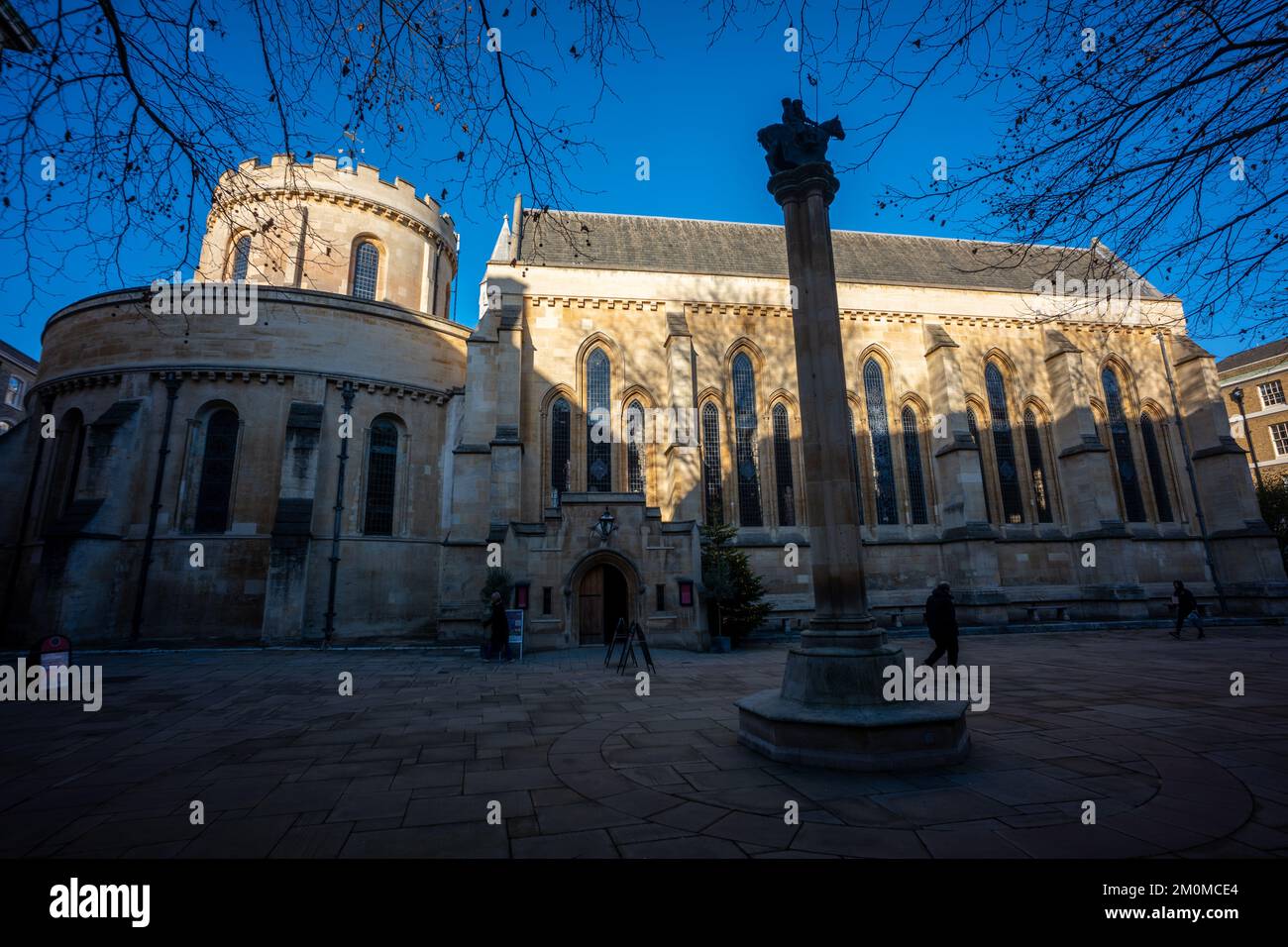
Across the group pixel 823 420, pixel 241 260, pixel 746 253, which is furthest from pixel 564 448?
pixel 241 260

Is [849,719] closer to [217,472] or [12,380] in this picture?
Answer: [217,472]

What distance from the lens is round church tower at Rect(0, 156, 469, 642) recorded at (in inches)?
611

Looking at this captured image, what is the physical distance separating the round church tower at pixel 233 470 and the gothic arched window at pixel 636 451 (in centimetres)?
622

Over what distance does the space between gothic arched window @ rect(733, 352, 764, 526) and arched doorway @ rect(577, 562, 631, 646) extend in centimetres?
528

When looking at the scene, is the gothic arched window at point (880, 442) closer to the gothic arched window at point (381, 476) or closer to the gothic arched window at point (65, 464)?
the gothic arched window at point (381, 476)

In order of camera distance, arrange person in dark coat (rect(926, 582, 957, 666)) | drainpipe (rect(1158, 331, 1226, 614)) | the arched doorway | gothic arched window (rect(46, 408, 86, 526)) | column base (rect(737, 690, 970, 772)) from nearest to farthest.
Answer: column base (rect(737, 690, 970, 772)), person in dark coat (rect(926, 582, 957, 666)), the arched doorway, gothic arched window (rect(46, 408, 86, 526)), drainpipe (rect(1158, 331, 1226, 614))

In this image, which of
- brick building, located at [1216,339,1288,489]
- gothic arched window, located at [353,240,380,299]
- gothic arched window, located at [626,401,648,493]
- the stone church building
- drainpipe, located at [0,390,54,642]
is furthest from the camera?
brick building, located at [1216,339,1288,489]

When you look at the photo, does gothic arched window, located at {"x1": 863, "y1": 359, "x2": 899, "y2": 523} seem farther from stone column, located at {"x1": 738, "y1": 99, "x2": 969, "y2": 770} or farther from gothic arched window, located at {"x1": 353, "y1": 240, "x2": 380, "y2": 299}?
gothic arched window, located at {"x1": 353, "y1": 240, "x2": 380, "y2": 299}

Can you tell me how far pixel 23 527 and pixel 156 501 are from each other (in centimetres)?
543

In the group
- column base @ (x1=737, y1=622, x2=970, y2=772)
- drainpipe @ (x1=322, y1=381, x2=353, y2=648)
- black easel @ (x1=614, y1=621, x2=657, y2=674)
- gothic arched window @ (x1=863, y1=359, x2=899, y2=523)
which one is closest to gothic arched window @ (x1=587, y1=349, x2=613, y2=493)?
drainpipe @ (x1=322, y1=381, x2=353, y2=648)

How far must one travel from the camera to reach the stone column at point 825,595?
15.0ft

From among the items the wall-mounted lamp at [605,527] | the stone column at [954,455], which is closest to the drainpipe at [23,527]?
the wall-mounted lamp at [605,527]

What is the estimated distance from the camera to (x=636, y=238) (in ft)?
79.2

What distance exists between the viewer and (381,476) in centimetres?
1866
